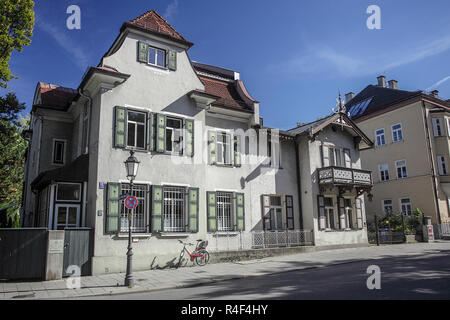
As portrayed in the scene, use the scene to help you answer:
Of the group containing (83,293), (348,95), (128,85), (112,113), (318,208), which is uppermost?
(348,95)

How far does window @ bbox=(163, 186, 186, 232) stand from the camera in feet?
50.7

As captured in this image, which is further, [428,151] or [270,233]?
[428,151]

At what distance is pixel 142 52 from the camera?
15.7 meters

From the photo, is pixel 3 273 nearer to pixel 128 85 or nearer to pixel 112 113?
pixel 112 113

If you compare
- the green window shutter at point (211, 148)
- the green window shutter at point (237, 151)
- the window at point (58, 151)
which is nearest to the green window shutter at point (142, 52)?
the green window shutter at point (211, 148)

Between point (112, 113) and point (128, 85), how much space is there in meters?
1.47

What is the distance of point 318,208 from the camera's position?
2077 centimetres

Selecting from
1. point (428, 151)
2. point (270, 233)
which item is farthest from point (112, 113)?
point (428, 151)

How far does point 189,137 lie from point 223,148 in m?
2.68

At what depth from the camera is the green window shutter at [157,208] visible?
1470 cm

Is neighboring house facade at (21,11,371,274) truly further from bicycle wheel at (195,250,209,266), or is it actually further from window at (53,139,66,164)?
bicycle wheel at (195,250,209,266)

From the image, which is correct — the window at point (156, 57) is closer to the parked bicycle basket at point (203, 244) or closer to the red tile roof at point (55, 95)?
the red tile roof at point (55, 95)

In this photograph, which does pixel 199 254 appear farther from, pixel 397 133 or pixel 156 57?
pixel 397 133

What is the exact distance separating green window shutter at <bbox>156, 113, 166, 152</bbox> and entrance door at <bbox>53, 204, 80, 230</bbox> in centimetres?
417
